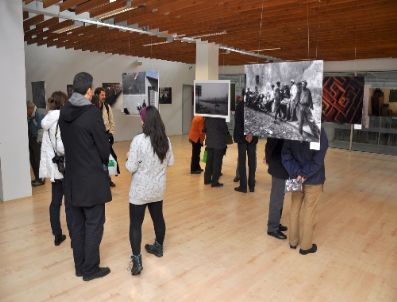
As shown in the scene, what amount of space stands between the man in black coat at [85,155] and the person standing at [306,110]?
1.82 m

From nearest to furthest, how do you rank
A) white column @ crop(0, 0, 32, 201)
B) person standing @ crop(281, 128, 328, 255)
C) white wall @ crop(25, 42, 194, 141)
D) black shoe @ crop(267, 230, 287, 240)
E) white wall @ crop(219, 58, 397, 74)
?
1. person standing @ crop(281, 128, 328, 255)
2. black shoe @ crop(267, 230, 287, 240)
3. white column @ crop(0, 0, 32, 201)
4. white wall @ crop(25, 42, 194, 141)
5. white wall @ crop(219, 58, 397, 74)

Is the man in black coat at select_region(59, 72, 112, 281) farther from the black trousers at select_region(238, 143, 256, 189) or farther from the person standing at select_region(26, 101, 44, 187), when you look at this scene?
the person standing at select_region(26, 101, 44, 187)

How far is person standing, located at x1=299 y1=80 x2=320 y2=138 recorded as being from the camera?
122 inches

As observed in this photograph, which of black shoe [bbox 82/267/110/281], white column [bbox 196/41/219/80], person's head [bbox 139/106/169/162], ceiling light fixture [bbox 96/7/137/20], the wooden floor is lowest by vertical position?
the wooden floor

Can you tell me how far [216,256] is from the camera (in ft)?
11.5

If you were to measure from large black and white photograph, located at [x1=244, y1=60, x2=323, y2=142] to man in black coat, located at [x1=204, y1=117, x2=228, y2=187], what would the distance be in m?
2.38

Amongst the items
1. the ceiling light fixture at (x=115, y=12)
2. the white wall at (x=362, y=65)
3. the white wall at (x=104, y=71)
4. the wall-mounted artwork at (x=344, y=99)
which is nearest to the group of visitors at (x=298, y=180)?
the wall-mounted artwork at (x=344, y=99)

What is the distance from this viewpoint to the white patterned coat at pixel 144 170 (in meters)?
2.86

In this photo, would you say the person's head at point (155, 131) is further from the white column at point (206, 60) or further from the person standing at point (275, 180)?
the white column at point (206, 60)

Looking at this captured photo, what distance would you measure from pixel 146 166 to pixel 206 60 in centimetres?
593

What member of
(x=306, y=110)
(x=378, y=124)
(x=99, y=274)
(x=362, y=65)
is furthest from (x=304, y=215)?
(x=362, y=65)

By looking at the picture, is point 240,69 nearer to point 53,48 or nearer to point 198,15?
point 53,48

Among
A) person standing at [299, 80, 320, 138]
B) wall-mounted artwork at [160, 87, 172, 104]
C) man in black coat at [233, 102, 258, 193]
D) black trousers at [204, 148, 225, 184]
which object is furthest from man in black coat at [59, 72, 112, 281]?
wall-mounted artwork at [160, 87, 172, 104]

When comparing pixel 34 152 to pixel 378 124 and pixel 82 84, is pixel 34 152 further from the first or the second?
pixel 378 124
